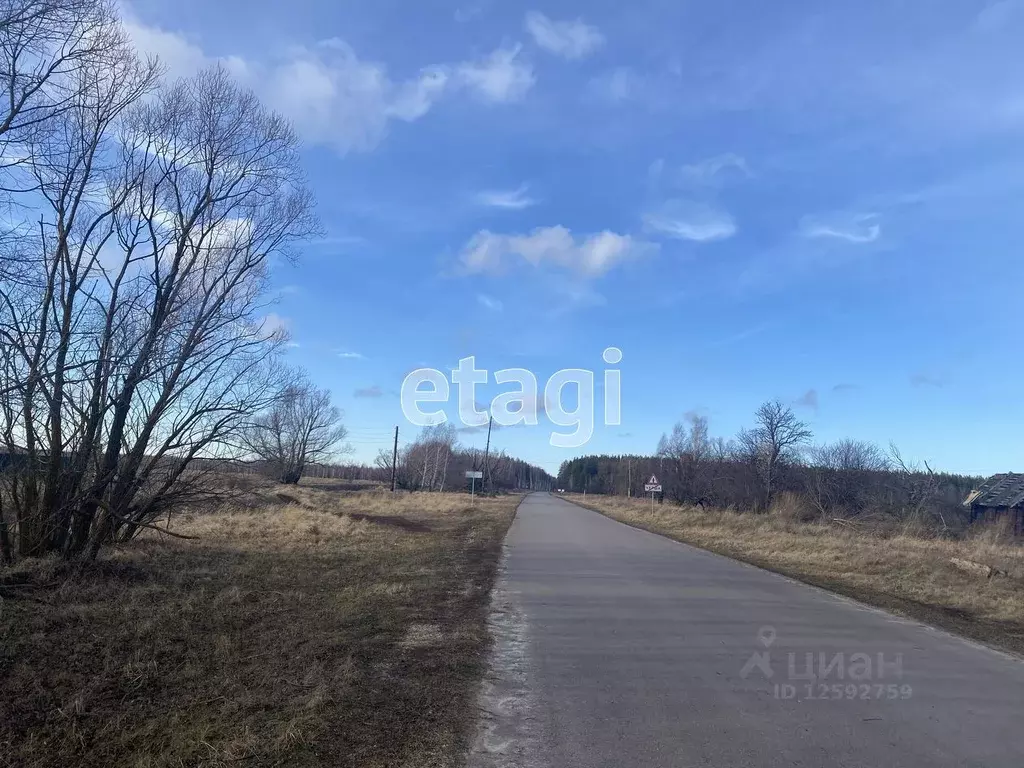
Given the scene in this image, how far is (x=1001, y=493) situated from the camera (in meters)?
41.8

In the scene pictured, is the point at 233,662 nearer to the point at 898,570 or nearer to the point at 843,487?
the point at 898,570

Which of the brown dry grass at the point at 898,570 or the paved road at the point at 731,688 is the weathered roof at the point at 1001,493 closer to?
the brown dry grass at the point at 898,570

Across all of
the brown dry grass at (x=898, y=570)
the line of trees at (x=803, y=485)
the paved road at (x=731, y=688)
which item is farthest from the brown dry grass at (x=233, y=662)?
the line of trees at (x=803, y=485)

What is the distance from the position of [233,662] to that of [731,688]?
14.4 ft

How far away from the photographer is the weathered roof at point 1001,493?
4003cm

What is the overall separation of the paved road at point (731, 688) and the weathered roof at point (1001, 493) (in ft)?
124

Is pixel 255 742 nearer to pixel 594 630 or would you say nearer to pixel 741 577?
pixel 594 630

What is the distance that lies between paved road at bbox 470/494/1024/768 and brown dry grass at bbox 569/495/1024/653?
1204 mm

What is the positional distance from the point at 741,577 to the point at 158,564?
1058 centimetres

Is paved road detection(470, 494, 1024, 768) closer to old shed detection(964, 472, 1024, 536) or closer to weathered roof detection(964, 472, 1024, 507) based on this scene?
old shed detection(964, 472, 1024, 536)

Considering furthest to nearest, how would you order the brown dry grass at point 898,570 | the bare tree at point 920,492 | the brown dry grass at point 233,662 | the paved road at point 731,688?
the bare tree at point 920,492 → the brown dry grass at point 898,570 → the paved road at point 731,688 → the brown dry grass at point 233,662

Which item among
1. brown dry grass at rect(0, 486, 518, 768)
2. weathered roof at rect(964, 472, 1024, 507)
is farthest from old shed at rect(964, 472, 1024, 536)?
brown dry grass at rect(0, 486, 518, 768)

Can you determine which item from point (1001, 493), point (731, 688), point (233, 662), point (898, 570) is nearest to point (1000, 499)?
point (1001, 493)

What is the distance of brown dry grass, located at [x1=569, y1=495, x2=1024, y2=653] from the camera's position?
9906 mm
